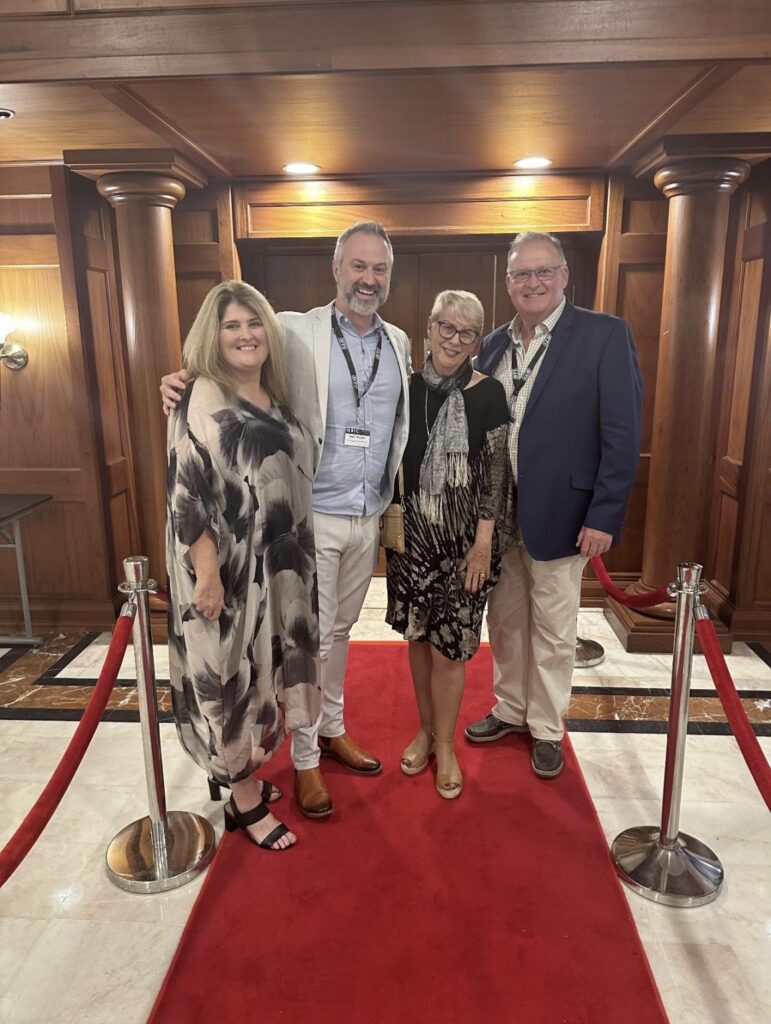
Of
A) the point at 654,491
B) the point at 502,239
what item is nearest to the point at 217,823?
the point at 654,491

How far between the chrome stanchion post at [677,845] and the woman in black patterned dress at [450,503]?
0.60 metres

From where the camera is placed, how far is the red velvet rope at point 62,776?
1.58 m

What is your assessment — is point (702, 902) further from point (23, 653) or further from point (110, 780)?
point (23, 653)

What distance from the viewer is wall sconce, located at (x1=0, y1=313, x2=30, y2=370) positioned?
3.92 meters

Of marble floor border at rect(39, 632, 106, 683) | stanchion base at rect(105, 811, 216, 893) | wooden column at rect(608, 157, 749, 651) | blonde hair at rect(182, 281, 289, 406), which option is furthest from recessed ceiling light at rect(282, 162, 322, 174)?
stanchion base at rect(105, 811, 216, 893)

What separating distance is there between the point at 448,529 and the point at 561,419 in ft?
1.77

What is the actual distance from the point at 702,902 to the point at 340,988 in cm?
106

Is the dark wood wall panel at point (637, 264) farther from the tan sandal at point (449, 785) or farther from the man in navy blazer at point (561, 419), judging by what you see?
the tan sandal at point (449, 785)

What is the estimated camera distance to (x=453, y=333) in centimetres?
223

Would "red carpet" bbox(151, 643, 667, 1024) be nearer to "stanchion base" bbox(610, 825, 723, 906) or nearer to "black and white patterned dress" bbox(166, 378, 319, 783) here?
"stanchion base" bbox(610, 825, 723, 906)

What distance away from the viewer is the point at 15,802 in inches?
103

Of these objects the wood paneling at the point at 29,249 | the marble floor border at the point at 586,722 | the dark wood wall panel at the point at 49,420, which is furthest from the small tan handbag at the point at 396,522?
the wood paneling at the point at 29,249

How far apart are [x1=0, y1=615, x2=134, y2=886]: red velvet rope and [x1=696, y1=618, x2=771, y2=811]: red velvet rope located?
158 cm

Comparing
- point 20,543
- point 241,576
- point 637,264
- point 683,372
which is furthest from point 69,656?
point 637,264
